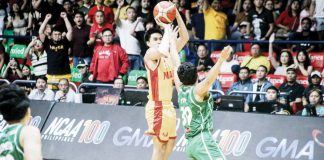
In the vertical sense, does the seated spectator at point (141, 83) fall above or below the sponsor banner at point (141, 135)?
above

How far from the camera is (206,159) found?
898 cm

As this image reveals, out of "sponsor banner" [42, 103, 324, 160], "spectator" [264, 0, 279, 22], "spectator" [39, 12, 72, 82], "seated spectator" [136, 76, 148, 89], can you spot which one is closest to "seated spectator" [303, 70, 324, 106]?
"sponsor banner" [42, 103, 324, 160]

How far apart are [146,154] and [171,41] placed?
3.26m

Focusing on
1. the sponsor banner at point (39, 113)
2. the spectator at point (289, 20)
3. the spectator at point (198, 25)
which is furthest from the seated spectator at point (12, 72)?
the spectator at point (289, 20)

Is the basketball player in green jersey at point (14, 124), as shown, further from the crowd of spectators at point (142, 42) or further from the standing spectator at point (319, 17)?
the standing spectator at point (319, 17)

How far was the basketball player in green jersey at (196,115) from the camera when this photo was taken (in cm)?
900

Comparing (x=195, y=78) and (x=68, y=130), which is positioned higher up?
(x=195, y=78)

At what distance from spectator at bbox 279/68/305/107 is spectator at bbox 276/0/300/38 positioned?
2.10 meters

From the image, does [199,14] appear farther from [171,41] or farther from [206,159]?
[206,159]

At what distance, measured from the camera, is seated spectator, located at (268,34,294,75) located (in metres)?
A: 15.4

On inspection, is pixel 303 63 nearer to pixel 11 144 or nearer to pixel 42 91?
pixel 42 91

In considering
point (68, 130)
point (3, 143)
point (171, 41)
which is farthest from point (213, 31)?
point (3, 143)

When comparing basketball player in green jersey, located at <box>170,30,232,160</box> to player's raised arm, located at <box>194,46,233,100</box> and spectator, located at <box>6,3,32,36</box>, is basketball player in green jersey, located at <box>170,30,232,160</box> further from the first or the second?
spectator, located at <box>6,3,32,36</box>

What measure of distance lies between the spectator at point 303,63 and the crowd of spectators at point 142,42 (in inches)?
0.8
